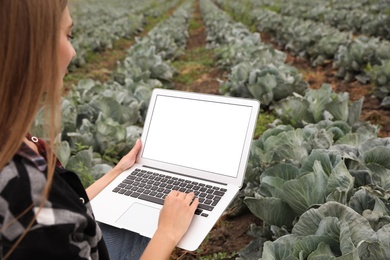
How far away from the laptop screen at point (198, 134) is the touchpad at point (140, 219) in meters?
0.36

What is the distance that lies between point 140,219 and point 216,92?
505cm

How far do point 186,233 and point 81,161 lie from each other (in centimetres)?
155

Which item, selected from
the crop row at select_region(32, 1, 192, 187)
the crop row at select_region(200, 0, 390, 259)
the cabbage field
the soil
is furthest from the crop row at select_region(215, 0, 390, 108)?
the crop row at select_region(32, 1, 192, 187)

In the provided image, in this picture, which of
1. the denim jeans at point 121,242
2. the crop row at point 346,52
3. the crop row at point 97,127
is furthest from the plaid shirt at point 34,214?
the crop row at point 346,52

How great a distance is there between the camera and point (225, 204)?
71.9 inches

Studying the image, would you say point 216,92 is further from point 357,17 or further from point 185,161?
point 357,17

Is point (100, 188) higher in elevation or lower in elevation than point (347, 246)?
lower

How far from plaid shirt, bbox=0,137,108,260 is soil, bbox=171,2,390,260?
5.49 feet

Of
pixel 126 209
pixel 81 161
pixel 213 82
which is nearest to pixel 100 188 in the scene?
pixel 126 209

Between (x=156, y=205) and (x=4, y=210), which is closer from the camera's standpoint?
(x=4, y=210)

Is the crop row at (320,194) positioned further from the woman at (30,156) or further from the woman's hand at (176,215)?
the woman at (30,156)

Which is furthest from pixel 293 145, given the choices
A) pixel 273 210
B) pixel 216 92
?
pixel 216 92

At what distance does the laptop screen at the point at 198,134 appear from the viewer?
6.80 ft

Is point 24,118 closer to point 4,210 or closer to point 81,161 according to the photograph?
point 4,210
